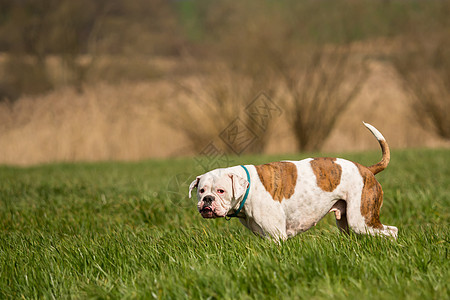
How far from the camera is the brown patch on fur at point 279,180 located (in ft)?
10.8

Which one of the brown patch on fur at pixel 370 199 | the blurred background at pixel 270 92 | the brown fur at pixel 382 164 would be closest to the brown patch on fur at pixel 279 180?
the brown patch on fur at pixel 370 199

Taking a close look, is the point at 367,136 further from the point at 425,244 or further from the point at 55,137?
the point at 425,244

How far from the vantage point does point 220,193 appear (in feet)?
10.4

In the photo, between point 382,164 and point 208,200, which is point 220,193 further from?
point 382,164

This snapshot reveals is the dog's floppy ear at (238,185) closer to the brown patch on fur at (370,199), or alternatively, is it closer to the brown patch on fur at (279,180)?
the brown patch on fur at (279,180)

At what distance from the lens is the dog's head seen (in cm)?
313

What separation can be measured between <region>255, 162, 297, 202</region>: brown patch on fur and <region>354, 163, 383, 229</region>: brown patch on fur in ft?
1.70

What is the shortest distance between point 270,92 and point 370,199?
32.1ft

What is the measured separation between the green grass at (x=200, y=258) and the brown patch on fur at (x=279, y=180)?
36 centimetres

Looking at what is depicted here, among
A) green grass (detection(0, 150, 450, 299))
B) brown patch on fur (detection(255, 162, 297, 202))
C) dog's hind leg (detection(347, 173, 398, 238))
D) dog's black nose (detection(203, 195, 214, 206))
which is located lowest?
green grass (detection(0, 150, 450, 299))

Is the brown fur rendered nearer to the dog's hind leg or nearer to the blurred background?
the dog's hind leg

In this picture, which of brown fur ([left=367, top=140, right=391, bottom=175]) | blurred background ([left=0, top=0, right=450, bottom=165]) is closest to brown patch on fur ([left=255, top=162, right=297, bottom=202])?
brown fur ([left=367, top=140, right=391, bottom=175])

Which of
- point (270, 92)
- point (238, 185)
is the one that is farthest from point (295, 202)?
point (270, 92)

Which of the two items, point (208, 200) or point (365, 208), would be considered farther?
point (365, 208)
